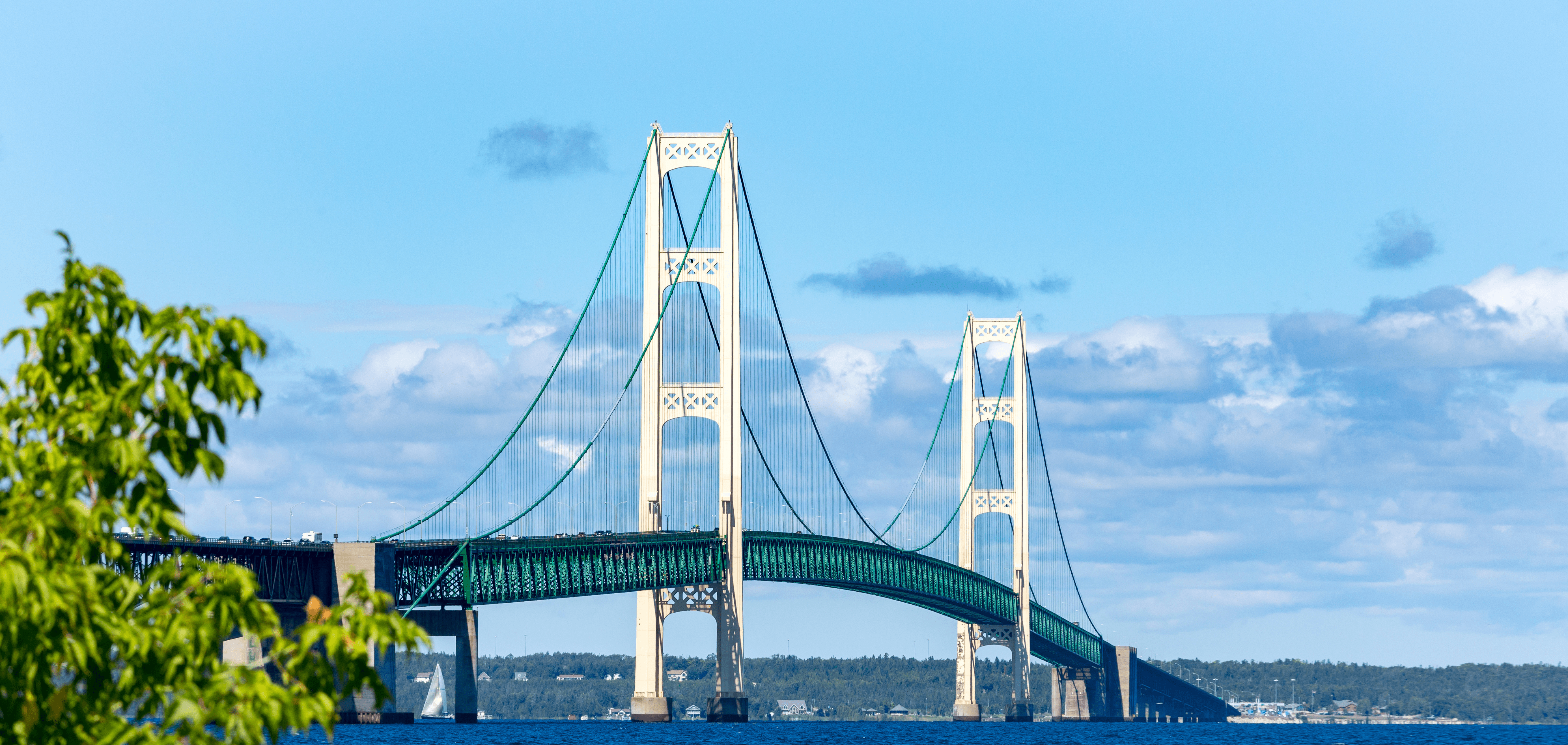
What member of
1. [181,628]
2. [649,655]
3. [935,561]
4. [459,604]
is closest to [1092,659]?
[935,561]

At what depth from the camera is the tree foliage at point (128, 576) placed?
10781mm

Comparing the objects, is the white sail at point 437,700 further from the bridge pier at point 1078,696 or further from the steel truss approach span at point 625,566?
the steel truss approach span at point 625,566

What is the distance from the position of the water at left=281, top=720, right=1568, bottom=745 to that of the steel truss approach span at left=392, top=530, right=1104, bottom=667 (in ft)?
18.7

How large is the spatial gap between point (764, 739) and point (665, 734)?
390 centimetres

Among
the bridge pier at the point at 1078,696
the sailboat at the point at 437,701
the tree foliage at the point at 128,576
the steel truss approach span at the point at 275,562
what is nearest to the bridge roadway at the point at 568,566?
the steel truss approach span at the point at 275,562

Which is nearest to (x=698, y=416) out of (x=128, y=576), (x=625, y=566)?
(x=625, y=566)

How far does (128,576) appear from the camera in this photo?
12086mm

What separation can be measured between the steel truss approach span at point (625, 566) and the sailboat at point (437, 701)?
65061 mm

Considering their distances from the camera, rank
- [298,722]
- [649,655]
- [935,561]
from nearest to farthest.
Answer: [298,722] < [649,655] < [935,561]

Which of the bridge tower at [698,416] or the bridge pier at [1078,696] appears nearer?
the bridge tower at [698,416]

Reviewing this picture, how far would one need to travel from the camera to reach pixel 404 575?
7925 cm

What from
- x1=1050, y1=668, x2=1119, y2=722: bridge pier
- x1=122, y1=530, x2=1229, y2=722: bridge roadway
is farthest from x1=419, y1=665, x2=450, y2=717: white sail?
x1=122, y1=530, x2=1229, y2=722: bridge roadway

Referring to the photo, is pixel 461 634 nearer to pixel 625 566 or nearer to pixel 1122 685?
pixel 625 566

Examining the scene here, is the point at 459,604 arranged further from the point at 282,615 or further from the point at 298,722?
the point at 298,722
